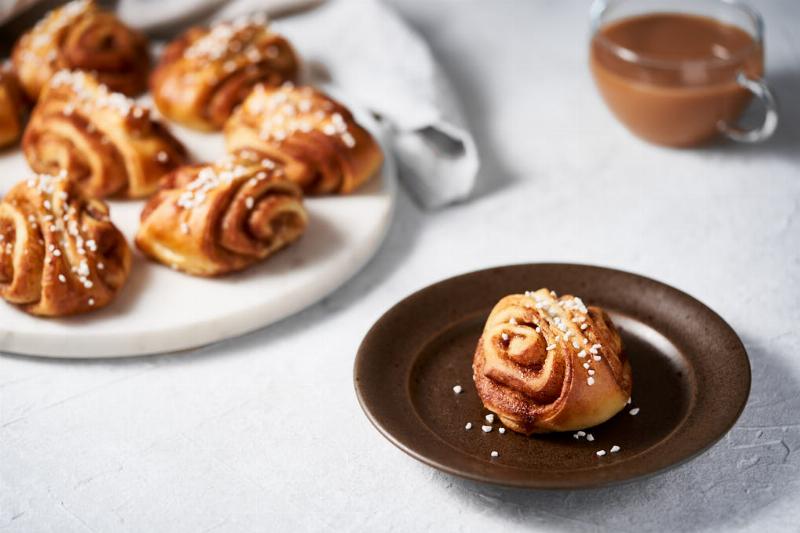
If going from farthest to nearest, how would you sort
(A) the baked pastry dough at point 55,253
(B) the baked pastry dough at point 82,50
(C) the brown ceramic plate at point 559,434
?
(B) the baked pastry dough at point 82,50 → (A) the baked pastry dough at point 55,253 → (C) the brown ceramic plate at point 559,434

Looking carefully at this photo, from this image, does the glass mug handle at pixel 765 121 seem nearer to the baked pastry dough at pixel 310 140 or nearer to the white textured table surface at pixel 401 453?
the white textured table surface at pixel 401 453

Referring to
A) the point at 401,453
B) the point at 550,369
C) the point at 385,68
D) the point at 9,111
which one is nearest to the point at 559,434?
the point at 550,369

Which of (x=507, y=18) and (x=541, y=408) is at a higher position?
(x=541, y=408)

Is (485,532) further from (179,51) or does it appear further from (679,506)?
(179,51)

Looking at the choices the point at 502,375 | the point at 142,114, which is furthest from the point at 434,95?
the point at 502,375

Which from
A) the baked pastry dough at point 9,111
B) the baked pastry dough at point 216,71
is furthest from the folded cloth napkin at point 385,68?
the baked pastry dough at point 9,111

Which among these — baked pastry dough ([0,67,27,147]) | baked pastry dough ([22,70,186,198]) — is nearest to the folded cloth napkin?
baked pastry dough ([0,67,27,147])

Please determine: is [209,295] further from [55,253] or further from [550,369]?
[550,369]

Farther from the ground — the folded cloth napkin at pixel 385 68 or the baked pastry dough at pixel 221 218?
the baked pastry dough at pixel 221 218
